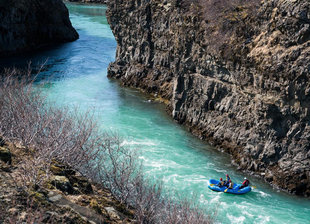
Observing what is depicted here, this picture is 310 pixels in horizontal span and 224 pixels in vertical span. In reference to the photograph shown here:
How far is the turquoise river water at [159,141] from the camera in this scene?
2802 centimetres

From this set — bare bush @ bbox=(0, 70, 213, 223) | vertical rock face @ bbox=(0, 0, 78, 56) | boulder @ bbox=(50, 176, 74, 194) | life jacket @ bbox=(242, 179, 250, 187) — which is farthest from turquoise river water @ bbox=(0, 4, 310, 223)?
boulder @ bbox=(50, 176, 74, 194)

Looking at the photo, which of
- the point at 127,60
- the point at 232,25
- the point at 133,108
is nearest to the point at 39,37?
the point at 127,60

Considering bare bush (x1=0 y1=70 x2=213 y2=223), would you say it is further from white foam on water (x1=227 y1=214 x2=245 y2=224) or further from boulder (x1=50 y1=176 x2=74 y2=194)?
white foam on water (x1=227 y1=214 x2=245 y2=224)

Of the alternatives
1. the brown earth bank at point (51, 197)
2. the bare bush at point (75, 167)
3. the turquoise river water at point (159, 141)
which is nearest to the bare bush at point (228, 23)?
the turquoise river water at point (159, 141)

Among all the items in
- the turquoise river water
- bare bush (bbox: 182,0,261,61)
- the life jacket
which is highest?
bare bush (bbox: 182,0,261,61)

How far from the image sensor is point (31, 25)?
253 ft

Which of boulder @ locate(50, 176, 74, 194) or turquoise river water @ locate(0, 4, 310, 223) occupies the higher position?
boulder @ locate(50, 176, 74, 194)

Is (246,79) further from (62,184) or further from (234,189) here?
(62,184)

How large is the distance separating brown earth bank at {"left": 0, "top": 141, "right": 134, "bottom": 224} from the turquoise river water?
8.33 m

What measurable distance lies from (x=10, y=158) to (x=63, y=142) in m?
3.06

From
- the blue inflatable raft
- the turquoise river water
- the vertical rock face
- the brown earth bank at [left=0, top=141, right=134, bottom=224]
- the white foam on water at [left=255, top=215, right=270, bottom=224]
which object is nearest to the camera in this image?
the brown earth bank at [left=0, top=141, right=134, bottom=224]

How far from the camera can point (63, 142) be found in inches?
780

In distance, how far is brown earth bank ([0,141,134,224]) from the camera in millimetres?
13625

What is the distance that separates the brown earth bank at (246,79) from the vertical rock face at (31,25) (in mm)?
32673
